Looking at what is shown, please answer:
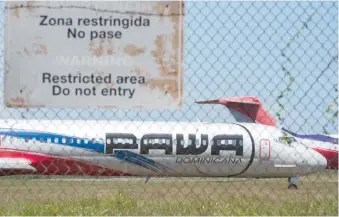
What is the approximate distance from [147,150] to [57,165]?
3.05 m

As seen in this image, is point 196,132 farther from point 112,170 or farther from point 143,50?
point 143,50

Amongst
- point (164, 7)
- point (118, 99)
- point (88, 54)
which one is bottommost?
point (118, 99)

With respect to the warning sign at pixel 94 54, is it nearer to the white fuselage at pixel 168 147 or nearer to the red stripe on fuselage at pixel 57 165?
the white fuselage at pixel 168 147

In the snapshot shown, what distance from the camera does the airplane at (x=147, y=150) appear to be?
901 inches

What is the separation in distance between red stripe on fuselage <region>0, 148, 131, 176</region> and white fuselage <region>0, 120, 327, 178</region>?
17 centimetres

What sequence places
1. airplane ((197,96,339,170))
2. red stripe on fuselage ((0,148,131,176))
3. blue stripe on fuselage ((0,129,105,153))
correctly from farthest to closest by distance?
airplane ((197,96,339,170)), red stripe on fuselage ((0,148,131,176)), blue stripe on fuselage ((0,129,105,153))

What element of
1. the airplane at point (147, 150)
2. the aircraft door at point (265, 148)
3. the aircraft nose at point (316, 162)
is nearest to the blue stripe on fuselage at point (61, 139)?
the airplane at point (147, 150)

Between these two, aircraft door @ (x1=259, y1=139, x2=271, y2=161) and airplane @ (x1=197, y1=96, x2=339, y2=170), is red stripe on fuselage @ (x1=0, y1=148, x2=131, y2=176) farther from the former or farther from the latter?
airplane @ (x1=197, y1=96, x2=339, y2=170)

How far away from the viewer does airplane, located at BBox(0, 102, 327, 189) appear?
22.9 m

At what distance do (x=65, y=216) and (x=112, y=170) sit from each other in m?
17.0

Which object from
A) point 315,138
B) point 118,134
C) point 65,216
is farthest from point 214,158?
point 65,216

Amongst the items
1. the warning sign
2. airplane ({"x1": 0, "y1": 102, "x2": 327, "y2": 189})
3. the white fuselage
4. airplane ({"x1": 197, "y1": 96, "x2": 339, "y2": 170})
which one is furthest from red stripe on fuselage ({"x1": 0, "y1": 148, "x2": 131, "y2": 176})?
the warning sign

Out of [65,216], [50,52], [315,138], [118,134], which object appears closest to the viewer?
[50,52]

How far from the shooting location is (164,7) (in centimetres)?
599
